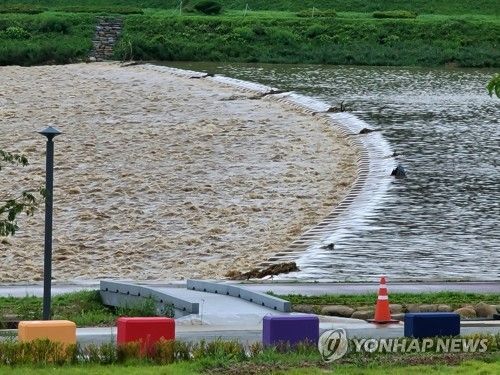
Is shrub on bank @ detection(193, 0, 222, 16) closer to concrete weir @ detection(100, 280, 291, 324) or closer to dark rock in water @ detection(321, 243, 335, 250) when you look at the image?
dark rock in water @ detection(321, 243, 335, 250)

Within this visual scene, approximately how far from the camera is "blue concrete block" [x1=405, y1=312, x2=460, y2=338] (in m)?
15.1

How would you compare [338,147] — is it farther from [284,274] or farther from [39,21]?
[39,21]

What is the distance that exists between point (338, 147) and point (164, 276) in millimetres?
17945

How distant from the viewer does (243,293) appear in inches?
770

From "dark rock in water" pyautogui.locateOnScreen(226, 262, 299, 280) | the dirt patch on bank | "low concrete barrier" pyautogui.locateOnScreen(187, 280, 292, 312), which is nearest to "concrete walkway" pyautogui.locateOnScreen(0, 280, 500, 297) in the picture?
"low concrete barrier" pyautogui.locateOnScreen(187, 280, 292, 312)

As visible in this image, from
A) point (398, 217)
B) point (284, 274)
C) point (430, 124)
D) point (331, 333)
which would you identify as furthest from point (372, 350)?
point (430, 124)

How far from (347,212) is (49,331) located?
1810 centimetres

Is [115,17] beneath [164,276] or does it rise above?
above

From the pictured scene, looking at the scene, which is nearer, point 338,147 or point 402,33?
point 338,147

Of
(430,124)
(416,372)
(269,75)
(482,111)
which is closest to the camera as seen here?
(416,372)

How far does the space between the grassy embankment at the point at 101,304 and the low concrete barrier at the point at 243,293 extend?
2.10 ft

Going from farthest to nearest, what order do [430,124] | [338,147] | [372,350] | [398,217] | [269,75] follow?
[269,75], [430,124], [338,147], [398,217], [372,350]

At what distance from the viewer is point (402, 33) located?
7825cm

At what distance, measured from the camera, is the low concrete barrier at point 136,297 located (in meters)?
18.1
